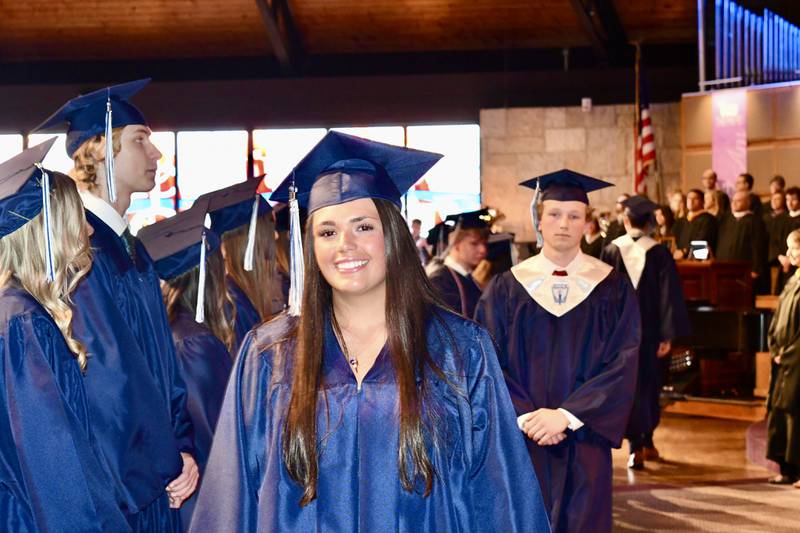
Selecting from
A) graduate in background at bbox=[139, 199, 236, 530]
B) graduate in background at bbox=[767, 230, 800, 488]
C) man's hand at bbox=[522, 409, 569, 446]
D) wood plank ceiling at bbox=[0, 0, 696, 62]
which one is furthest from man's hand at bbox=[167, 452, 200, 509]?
wood plank ceiling at bbox=[0, 0, 696, 62]

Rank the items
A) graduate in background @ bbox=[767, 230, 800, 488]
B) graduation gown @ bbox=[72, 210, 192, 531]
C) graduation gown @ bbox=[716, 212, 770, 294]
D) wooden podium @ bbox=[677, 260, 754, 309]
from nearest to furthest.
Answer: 1. graduation gown @ bbox=[72, 210, 192, 531]
2. graduate in background @ bbox=[767, 230, 800, 488]
3. wooden podium @ bbox=[677, 260, 754, 309]
4. graduation gown @ bbox=[716, 212, 770, 294]

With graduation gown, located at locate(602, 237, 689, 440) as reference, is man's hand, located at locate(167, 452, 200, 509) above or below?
below

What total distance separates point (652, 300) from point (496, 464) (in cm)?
702

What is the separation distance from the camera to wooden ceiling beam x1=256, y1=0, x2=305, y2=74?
18.1 metres

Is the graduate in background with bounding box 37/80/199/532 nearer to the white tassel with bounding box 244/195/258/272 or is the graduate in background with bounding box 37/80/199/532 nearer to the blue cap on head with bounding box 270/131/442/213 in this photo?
the blue cap on head with bounding box 270/131/442/213

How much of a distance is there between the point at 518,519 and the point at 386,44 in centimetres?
1706

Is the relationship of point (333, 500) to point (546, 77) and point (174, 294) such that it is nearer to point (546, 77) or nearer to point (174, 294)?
point (174, 294)

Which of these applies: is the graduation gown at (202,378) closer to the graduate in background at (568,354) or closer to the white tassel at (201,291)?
the white tassel at (201,291)

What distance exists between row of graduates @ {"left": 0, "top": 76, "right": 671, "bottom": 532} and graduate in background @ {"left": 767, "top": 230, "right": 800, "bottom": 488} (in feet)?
17.9

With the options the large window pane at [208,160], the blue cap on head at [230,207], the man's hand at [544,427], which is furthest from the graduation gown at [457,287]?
the large window pane at [208,160]

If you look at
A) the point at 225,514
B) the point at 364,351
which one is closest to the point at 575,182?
the point at 364,351

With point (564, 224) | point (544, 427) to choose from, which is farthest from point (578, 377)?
point (564, 224)

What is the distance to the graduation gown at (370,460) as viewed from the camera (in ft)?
8.37

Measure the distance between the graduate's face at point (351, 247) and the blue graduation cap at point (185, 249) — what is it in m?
1.62
